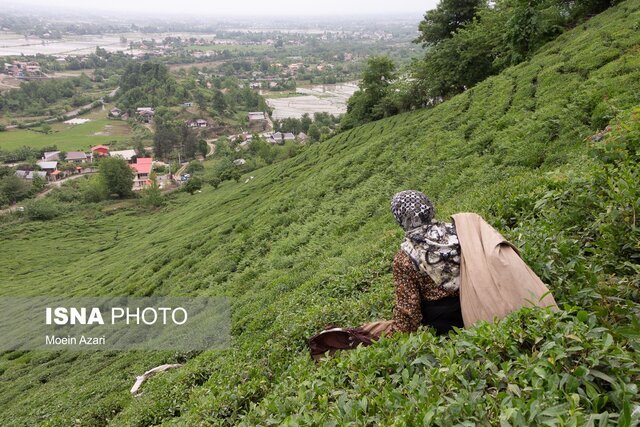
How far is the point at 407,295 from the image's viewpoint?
411 centimetres

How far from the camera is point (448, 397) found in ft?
9.07

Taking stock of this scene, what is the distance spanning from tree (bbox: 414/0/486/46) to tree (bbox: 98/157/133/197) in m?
50.0

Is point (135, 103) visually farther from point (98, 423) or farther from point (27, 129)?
point (98, 423)

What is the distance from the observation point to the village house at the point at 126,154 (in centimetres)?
7703

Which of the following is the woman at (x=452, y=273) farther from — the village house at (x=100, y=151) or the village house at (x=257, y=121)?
the village house at (x=257, y=121)

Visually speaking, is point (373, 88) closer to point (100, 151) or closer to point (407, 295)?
point (407, 295)

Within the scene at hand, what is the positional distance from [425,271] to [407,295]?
0.31 m

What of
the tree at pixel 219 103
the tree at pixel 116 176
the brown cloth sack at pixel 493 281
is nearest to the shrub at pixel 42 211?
the tree at pixel 116 176

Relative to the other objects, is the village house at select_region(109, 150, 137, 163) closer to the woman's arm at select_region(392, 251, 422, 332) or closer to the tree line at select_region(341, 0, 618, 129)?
the tree line at select_region(341, 0, 618, 129)

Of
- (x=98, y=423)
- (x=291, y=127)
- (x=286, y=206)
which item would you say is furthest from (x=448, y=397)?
(x=291, y=127)

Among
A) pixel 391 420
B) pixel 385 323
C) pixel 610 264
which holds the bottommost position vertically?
pixel 385 323

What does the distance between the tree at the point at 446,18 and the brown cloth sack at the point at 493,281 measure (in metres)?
29.8

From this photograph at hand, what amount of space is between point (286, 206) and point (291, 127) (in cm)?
7874

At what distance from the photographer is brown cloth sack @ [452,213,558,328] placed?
3541 mm
